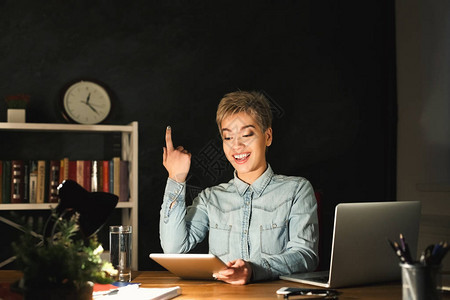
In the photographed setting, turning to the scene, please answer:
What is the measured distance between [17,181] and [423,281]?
2477 millimetres

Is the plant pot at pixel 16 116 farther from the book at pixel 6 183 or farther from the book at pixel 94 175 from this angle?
the book at pixel 94 175

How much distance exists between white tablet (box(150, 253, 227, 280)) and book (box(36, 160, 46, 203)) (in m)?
1.50

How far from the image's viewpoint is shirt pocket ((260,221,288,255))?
2.57 meters

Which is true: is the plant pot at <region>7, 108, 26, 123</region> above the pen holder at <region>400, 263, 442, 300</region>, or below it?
above

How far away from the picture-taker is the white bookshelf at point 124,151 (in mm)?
3270

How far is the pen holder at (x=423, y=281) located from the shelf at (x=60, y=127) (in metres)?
2.27

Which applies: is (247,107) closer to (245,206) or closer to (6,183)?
(245,206)

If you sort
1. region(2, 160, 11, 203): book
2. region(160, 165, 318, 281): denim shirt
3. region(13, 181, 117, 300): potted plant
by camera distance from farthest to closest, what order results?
region(2, 160, 11, 203): book → region(160, 165, 318, 281): denim shirt → region(13, 181, 117, 300): potted plant

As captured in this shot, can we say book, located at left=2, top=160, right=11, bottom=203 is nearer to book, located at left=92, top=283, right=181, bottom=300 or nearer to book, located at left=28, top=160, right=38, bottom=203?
book, located at left=28, top=160, right=38, bottom=203

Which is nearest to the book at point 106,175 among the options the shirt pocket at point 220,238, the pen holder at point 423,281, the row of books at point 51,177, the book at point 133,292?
the row of books at point 51,177

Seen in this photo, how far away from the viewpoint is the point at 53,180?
334 cm

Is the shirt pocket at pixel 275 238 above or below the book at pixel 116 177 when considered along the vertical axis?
below

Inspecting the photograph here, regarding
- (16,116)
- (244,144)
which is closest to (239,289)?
(244,144)

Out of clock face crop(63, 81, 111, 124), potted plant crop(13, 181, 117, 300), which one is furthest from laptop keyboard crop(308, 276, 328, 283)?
clock face crop(63, 81, 111, 124)
